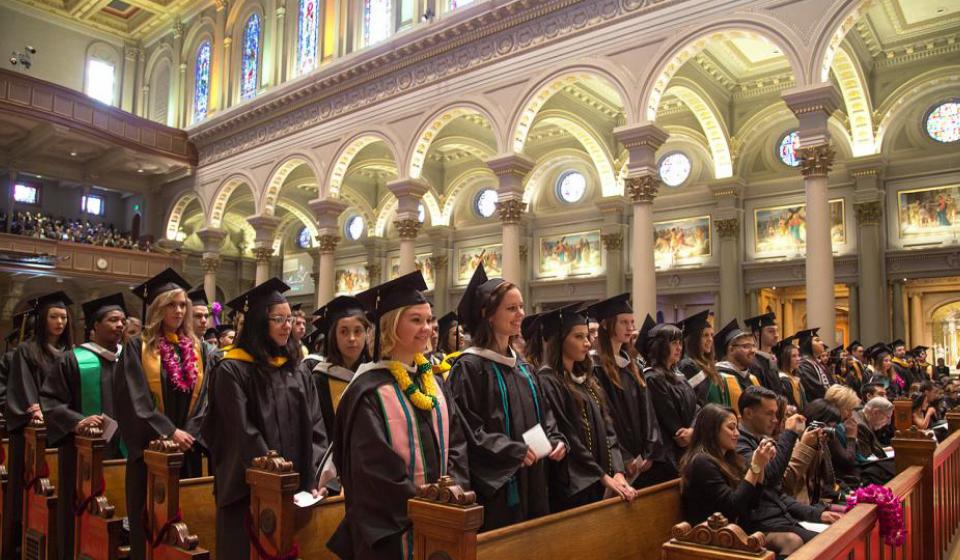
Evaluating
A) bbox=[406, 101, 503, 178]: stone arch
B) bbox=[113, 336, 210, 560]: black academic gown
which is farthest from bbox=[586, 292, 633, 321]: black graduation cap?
bbox=[406, 101, 503, 178]: stone arch

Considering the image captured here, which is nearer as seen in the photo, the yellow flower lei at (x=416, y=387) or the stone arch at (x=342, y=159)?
the yellow flower lei at (x=416, y=387)

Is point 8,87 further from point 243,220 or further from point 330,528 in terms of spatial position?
point 330,528

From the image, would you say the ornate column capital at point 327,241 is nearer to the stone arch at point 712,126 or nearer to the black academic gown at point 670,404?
the stone arch at point 712,126

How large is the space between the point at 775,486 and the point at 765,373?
393cm

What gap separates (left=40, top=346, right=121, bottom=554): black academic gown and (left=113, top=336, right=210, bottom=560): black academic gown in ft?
1.56

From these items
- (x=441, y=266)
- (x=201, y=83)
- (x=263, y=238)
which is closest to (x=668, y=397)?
(x=263, y=238)

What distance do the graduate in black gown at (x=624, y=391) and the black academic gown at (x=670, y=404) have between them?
221 mm

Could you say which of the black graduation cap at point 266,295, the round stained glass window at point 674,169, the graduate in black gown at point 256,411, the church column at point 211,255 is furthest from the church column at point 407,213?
the graduate in black gown at point 256,411

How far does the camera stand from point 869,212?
16.5m

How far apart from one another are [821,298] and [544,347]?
9524mm

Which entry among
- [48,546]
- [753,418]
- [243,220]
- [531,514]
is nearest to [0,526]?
[48,546]

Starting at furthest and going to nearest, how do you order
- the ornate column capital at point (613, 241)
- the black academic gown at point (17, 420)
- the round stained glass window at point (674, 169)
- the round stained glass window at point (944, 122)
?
the ornate column capital at point (613, 241)
the round stained glass window at point (674, 169)
the round stained glass window at point (944, 122)
the black academic gown at point (17, 420)

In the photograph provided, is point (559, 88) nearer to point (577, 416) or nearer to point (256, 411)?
point (577, 416)

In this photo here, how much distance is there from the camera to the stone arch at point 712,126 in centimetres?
1752
